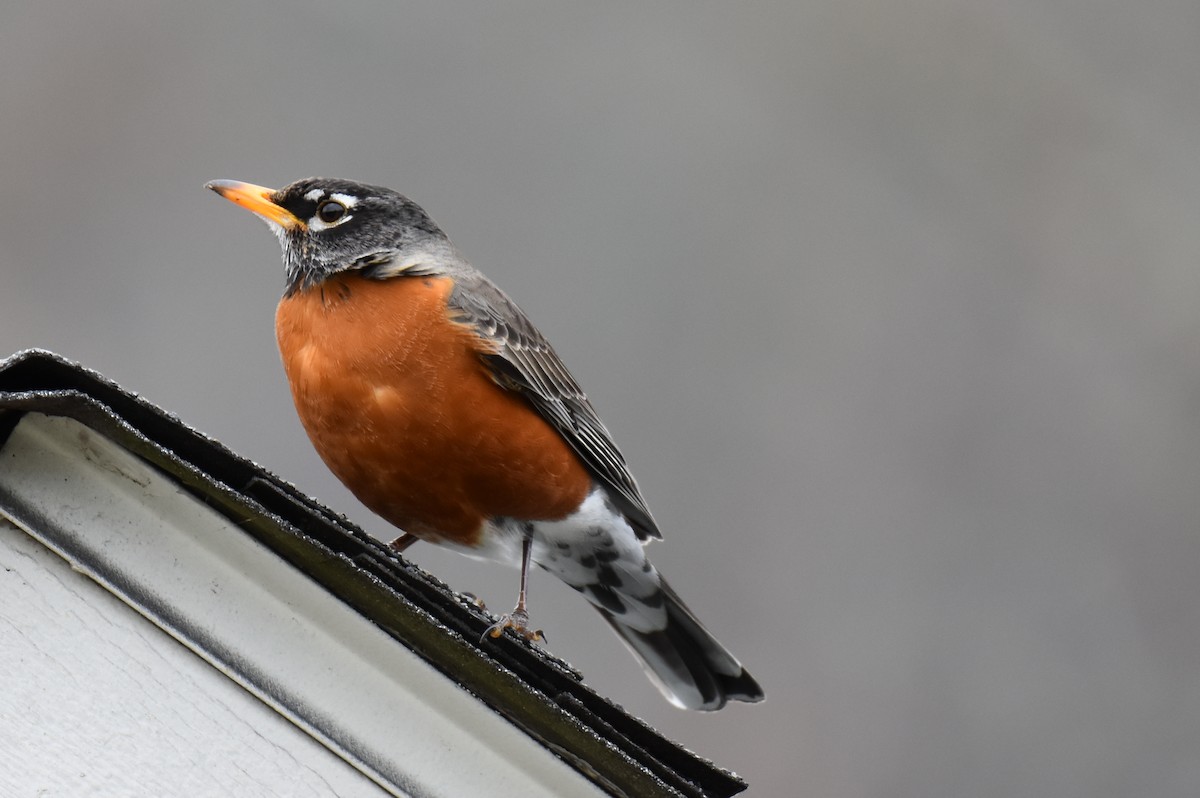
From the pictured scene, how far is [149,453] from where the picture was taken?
2045 millimetres

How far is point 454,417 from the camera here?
3180mm

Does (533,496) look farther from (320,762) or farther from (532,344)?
(320,762)

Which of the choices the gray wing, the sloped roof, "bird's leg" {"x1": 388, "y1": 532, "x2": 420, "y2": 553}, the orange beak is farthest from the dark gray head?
the sloped roof

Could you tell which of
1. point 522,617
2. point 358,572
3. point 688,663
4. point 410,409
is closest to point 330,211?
point 410,409

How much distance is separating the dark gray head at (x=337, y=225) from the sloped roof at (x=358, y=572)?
55.4 inches

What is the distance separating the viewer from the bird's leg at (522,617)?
2.27 metres

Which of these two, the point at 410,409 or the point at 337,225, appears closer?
the point at 410,409

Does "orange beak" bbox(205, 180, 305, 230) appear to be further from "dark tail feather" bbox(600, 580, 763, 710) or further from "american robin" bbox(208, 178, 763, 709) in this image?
"dark tail feather" bbox(600, 580, 763, 710)

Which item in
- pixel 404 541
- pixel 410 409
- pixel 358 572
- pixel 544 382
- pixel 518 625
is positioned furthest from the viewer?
pixel 404 541

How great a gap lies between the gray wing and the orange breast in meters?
0.04

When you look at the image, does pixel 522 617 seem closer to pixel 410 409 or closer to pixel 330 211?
pixel 410 409

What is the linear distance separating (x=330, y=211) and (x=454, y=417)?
0.88m

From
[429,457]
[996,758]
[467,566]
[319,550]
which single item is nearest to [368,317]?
[429,457]

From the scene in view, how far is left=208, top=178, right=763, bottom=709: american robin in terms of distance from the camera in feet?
10.3
